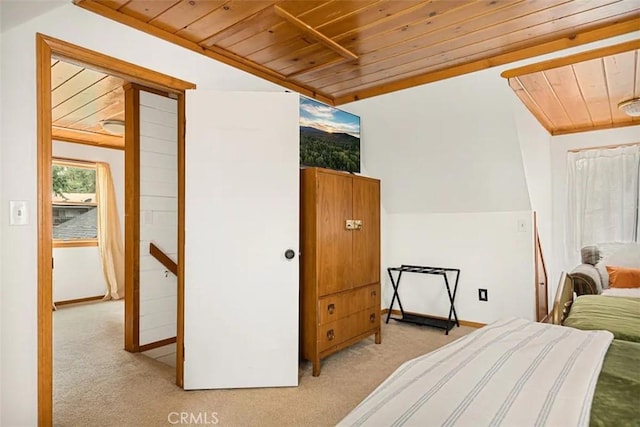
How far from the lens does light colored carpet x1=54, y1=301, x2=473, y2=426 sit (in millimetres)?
2145

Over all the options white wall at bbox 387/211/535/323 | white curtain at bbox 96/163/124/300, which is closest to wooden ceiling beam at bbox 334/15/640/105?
white wall at bbox 387/211/535/323

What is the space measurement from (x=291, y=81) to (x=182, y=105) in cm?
109

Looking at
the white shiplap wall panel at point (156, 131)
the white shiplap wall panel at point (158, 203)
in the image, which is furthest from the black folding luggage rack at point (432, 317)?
the white shiplap wall panel at point (156, 131)

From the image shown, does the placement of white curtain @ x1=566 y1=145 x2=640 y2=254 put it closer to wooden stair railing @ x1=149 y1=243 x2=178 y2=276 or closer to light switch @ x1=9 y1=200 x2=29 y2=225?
wooden stair railing @ x1=149 y1=243 x2=178 y2=276

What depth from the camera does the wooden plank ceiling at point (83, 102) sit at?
3.07 m

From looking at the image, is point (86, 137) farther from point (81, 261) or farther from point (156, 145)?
point (156, 145)

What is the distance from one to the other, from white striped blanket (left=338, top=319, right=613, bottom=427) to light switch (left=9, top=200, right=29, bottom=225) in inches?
71.9

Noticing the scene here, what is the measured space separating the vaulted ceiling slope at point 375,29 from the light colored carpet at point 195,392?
232cm

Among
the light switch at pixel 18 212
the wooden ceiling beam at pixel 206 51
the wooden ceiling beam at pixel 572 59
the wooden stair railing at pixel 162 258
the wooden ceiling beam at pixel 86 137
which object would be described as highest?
the wooden ceiling beam at pixel 206 51

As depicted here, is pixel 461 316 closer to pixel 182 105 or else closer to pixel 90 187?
pixel 182 105

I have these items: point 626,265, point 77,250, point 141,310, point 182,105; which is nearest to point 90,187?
point 77,250

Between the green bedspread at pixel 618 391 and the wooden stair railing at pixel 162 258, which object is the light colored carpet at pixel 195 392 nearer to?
the wooden stair railing at pixel 162 258

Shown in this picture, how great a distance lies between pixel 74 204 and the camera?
5441mm

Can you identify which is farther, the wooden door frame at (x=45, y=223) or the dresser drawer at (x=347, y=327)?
the dresser drawer at (x=347, y=327)
